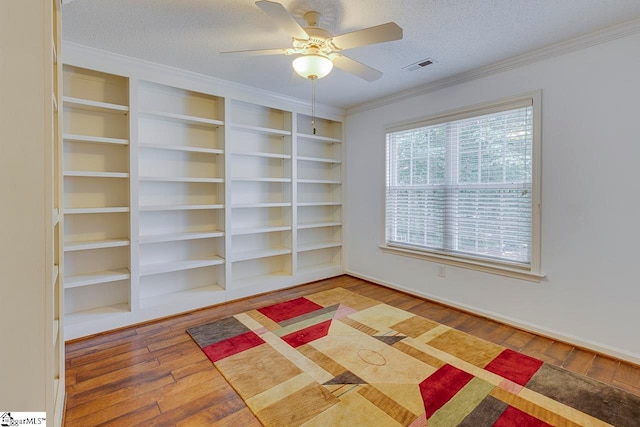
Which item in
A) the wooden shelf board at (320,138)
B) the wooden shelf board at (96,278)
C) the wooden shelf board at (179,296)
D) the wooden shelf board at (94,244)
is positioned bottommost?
the wooden shelf board at (179,296)

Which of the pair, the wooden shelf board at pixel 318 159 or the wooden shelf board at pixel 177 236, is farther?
the wooden shelf board at pixel 318 159

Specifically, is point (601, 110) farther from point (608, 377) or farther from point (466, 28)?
point (608, 377)

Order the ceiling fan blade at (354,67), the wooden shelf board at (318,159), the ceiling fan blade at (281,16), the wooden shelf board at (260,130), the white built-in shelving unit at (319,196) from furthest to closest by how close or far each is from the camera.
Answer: the white built-in shelving unit at (319,196) < the wooden shelf board at (318,159) < the wooden shelf board at (260,130) < the ceiling fan blade at (354,67) < the ceiling fan blade at (281,16)

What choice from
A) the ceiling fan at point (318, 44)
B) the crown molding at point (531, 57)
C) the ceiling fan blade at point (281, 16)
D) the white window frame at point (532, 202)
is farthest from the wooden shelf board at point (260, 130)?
the ceiling fan blade at point (281, 16)

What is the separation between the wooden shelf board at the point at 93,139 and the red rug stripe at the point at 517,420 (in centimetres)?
354

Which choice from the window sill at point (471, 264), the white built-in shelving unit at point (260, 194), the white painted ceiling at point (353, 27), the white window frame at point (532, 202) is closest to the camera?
the white painted ceiling at point (353, 27)

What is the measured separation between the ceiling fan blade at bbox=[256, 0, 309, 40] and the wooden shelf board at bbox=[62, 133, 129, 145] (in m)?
1.95

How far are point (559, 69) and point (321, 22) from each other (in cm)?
205

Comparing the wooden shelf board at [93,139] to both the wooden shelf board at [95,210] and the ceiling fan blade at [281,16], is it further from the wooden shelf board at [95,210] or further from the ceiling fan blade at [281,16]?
the ceiling fan blade at [281,16]

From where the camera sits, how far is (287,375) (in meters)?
2.09

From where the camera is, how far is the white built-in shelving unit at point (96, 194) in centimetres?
274

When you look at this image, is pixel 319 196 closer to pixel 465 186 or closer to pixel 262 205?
pixel 262 205

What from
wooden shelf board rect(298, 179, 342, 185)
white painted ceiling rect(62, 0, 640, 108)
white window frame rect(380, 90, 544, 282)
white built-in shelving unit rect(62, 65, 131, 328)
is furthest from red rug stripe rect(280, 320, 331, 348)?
white painted ceiling rect(62, 0, 640, 108)

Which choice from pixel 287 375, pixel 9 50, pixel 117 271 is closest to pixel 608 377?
pixel 287 375
